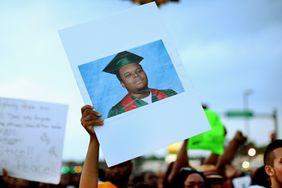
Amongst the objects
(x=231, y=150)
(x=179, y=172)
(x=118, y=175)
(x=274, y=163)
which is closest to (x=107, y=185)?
(x=118, y=175)

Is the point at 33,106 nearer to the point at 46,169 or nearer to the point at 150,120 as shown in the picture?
the point at 46,169

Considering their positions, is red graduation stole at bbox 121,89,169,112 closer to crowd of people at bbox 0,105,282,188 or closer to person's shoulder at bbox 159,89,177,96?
person's shoulder at bbox 159,89,177,96

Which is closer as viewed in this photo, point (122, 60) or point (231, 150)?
point (122, 60)

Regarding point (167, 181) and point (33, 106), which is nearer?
point (33, 106)

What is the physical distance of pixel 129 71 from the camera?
3.08 meters

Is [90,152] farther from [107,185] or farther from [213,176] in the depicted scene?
[213,176]

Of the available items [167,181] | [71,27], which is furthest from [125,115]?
[167,181]

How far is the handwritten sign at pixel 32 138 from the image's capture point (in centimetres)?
472

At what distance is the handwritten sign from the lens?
472cm

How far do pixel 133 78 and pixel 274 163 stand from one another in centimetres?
108

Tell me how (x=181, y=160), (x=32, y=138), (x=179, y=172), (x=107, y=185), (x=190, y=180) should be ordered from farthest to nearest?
(x=181, y=160) → (x=179, y=172) → (x=32, y=138) → (x=190, y=180) → (x=107, y=185)

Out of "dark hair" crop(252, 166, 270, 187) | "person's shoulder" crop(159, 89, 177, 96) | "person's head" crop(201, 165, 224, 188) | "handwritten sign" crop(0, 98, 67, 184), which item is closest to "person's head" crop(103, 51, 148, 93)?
"person's shoulder" crop(159, 89, 177, 96)

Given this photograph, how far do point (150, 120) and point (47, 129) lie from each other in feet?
7.11

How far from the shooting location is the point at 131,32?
10.3 feet
